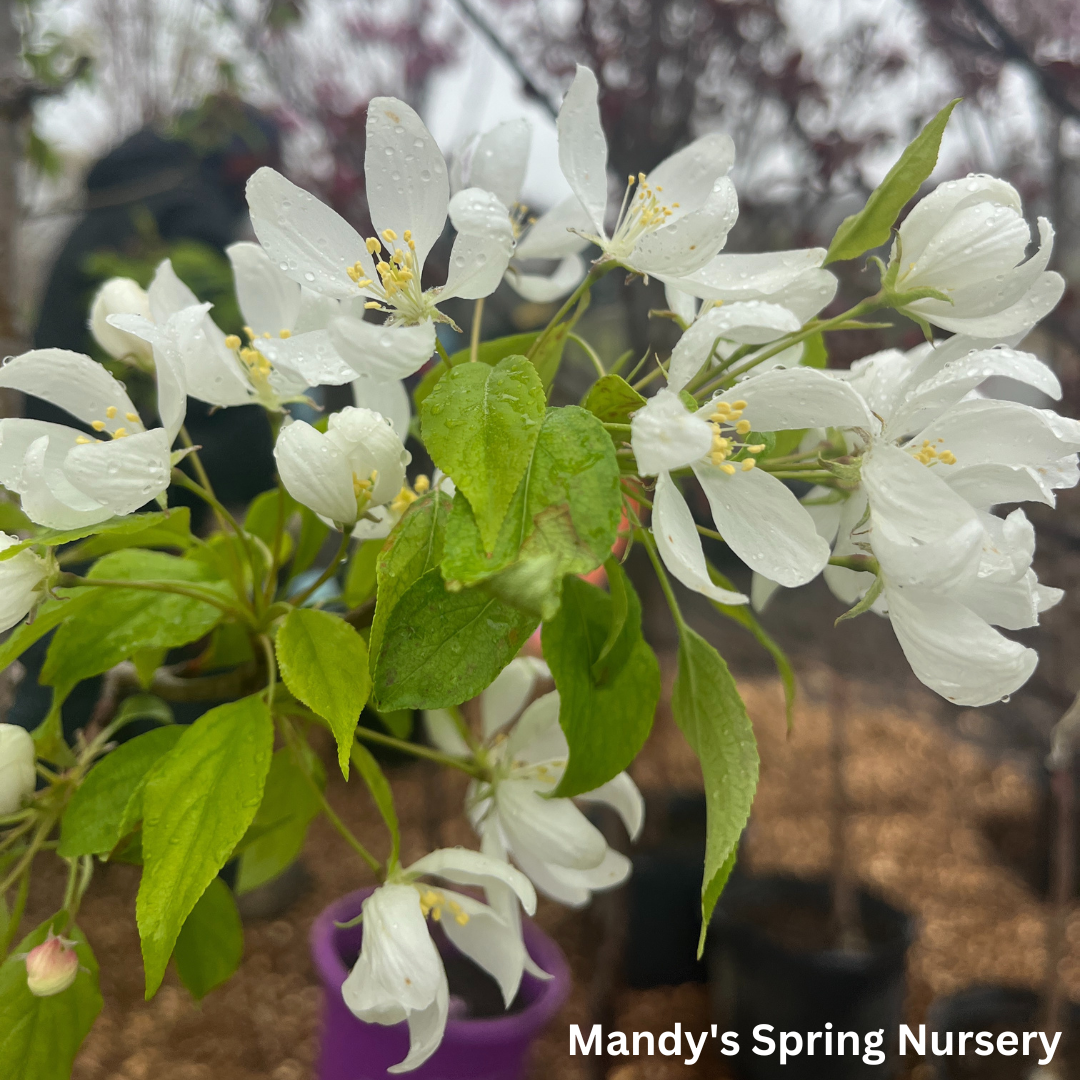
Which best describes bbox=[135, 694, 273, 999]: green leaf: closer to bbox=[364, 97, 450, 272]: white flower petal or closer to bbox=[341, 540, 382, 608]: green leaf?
bbox=[341, 540, 382, 608]: green leaf

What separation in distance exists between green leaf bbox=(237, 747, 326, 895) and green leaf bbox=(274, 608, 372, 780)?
0.16 m

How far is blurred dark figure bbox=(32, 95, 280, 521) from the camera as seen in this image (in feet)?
5.10

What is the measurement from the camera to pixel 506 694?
71 cm

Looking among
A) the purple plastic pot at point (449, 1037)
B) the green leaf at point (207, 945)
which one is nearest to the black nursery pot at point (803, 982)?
the purple plastic pot at point (449, 1037)

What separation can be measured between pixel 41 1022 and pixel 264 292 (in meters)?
0.48

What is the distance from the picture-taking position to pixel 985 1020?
1505 mm

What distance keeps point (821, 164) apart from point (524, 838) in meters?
1.66

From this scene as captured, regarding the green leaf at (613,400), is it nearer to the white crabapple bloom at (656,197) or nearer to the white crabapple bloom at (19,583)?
the white crabapple bloom at (656,197)

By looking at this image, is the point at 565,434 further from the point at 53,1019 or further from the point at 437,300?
the point at 53,1019

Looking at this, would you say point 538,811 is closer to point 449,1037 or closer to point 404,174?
point 404,174

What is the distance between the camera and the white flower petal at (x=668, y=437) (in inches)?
13.9

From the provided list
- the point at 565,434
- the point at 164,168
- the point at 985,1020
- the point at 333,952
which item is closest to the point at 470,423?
the point at 565,434

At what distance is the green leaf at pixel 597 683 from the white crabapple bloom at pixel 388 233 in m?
0.16

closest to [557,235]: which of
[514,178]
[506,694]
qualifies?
[514,178]
